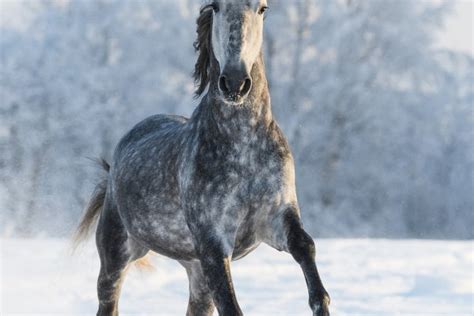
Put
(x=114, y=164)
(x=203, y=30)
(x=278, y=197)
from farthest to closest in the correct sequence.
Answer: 1. (x=114, y=164)
2. (x=203, y=30)
3. (x=278, y=197)

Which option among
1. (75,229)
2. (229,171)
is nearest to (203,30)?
(229,171)

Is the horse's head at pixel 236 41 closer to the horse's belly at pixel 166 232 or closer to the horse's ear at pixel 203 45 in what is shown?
the horse's ear at pixel 203 45

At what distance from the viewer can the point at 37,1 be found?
89.7 ft

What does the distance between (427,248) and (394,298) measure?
169 inches

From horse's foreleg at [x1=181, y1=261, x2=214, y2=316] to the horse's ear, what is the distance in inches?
57.7

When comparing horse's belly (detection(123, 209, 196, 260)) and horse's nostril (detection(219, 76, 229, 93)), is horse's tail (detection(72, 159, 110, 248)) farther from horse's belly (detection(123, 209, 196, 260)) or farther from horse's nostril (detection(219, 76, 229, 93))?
horse's nostril (detection(219, 76, 229, 93))

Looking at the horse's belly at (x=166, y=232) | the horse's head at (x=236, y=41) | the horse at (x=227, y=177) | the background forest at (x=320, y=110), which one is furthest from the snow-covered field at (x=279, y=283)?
the background forest at (x=320, y=110)

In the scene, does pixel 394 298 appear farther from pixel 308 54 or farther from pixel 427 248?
pixel 308 54

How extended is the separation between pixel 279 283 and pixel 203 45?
6.37 metres

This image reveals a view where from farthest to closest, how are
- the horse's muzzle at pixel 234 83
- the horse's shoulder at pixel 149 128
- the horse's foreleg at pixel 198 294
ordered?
the horse's shoulder at pixel 149 128, the horse's foreleg at pixel 198 294, the horse's muzzle at pixel 234 83

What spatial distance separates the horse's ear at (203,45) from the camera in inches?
173

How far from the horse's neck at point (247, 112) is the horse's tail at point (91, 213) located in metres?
2.31

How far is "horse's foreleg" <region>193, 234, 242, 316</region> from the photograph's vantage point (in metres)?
3.85

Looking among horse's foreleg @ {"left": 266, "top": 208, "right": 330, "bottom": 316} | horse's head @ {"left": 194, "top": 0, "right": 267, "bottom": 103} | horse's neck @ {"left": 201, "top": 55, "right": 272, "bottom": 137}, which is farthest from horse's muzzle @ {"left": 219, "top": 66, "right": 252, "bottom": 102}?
horse's foreleg @ {"left": 266, "top": 208, "right": 330, "bottom": 316}
